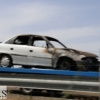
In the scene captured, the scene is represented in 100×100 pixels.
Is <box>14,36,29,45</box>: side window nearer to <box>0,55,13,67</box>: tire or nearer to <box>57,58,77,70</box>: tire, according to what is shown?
<box>0,55,13,67</box>: tire

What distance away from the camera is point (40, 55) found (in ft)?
30.2

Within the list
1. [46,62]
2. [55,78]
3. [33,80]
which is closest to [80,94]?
[55,78]

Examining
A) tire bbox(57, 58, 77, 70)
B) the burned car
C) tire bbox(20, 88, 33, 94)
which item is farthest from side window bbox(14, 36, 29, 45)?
tire bbox(20, 88, 33, 94)

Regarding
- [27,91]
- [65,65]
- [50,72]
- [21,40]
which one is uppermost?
[21,40]

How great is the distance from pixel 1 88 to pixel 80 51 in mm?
2527

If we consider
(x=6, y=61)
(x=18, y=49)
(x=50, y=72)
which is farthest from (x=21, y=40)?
(x=50, y=72)

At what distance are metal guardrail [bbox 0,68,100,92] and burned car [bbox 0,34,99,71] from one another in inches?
20.0

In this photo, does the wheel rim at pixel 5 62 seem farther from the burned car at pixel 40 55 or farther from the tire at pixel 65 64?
the tire at pixel 65 64

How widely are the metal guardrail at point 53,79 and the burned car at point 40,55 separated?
0.51 metres

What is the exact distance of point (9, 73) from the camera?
8570mm

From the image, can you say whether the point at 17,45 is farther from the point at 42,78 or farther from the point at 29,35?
the point at 42,78

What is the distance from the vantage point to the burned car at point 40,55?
8742 mm

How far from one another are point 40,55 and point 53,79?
71.8 inches

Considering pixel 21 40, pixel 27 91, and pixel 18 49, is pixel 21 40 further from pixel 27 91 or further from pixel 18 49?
pixel 27 91
